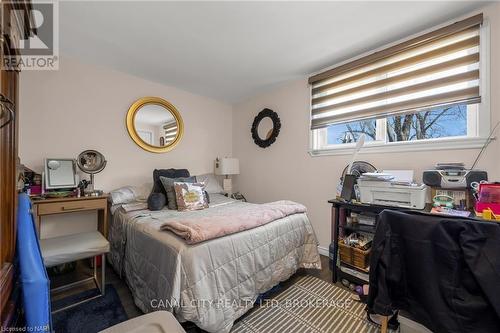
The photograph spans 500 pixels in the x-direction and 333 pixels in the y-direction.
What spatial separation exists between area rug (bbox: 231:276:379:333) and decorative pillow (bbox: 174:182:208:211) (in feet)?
3.91

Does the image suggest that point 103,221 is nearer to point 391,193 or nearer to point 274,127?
point 274,127

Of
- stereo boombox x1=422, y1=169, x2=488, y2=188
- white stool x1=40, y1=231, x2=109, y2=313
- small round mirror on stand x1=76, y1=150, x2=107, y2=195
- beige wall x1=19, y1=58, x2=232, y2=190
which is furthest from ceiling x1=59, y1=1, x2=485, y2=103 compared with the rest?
white stool x1=40, y1=231, x2=109, y2=313

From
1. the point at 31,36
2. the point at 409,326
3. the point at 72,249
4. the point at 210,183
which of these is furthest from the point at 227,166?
the point at 409,326

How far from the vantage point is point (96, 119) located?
2.50 metres

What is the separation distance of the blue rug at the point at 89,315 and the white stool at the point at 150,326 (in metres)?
0.93

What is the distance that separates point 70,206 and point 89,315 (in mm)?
986

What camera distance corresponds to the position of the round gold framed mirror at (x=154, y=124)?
279 cm

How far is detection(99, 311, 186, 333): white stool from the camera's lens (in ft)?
2.70

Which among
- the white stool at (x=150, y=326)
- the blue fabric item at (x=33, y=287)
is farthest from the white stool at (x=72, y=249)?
the white stool at (x=150, y=326)

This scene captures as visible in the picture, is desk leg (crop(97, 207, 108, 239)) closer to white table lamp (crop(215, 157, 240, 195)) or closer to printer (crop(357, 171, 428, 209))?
white table lamp (crop(215, 157, 240, 195))

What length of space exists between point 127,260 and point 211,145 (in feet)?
7.17

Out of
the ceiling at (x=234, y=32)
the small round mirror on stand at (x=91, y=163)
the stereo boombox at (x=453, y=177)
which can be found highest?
the ceiling at (x=234, y=32)

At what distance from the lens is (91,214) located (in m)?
2.43

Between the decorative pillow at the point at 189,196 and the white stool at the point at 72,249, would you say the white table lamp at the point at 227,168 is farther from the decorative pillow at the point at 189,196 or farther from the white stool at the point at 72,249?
the white stool at the point at 72,249
